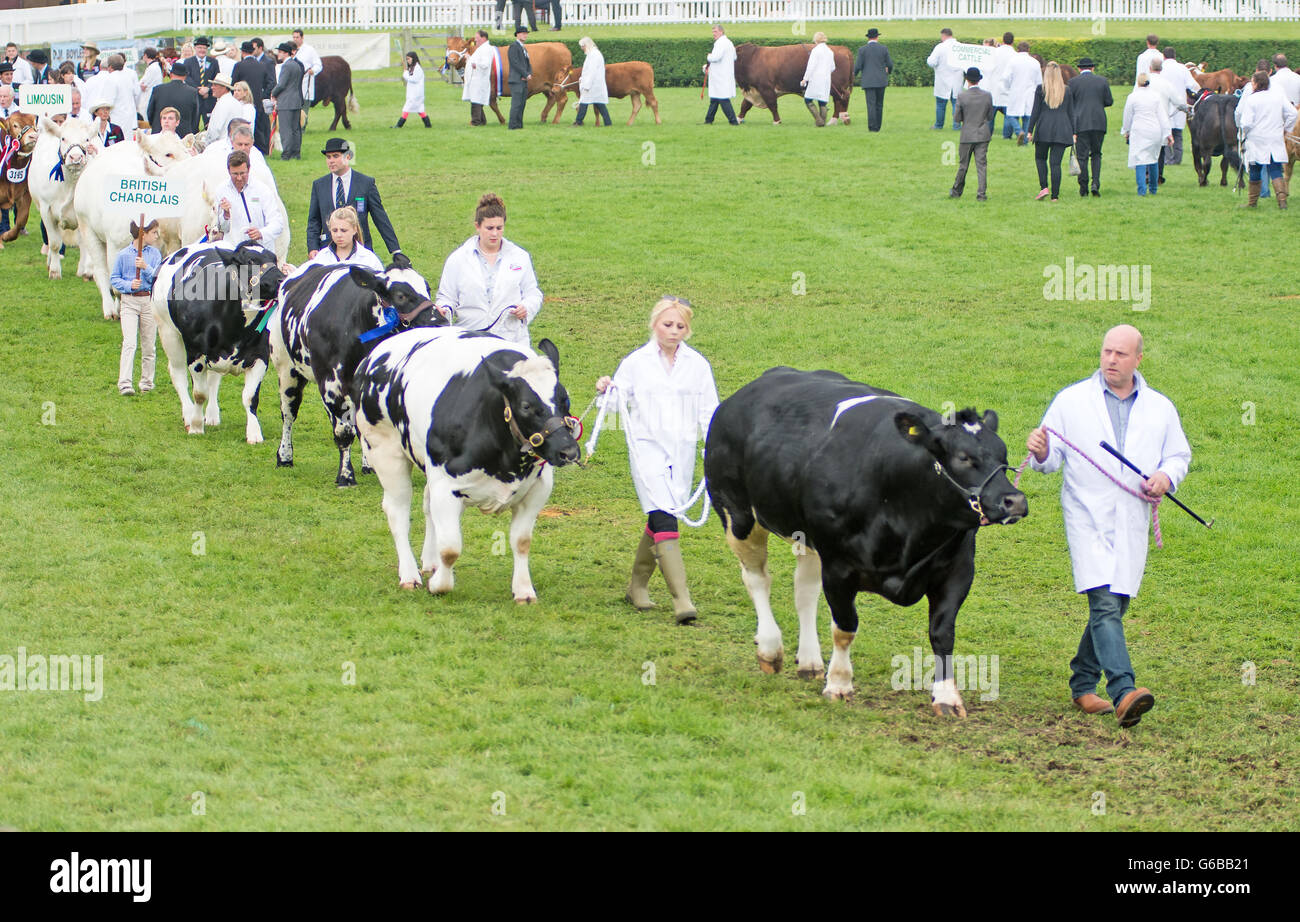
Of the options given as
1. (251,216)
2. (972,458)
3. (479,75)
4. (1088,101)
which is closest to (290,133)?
(479,75)

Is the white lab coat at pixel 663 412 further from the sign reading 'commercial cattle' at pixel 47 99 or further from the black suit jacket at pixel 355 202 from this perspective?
the sign reading 'commercial cattle' at pixel 47 99

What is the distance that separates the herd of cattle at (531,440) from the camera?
7984mm

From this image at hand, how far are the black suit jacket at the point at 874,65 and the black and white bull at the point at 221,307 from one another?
2067cm

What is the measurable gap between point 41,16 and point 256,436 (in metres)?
36.7

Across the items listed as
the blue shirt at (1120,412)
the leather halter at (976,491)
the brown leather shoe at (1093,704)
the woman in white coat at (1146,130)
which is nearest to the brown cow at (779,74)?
the woman in white coat at (1146,130)

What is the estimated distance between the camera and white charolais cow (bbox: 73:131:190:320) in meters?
18.5

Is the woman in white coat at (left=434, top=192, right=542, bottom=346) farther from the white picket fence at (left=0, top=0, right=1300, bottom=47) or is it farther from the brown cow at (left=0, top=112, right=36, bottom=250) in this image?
the white picket fence at (left=0, top=0, right=1300, bottom=47)

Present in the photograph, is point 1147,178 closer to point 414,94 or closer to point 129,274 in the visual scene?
point 414,94

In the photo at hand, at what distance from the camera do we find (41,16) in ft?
151

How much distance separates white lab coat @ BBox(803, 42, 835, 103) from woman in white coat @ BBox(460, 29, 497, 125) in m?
7.04

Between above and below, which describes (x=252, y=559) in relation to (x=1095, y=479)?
below

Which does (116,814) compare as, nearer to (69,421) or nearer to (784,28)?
(69,421)

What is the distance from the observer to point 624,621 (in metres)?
10.2

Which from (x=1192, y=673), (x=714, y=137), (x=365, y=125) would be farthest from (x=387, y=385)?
(x=365, y=125)
